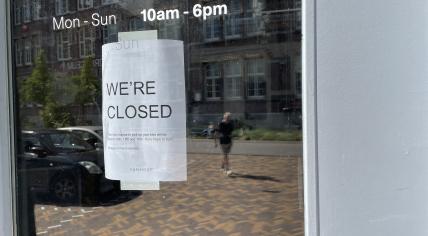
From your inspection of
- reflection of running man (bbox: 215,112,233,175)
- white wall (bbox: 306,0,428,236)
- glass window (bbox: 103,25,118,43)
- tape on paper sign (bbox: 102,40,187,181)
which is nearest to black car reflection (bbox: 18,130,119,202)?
tape on paper sign (bbox: 102,40,187,181)

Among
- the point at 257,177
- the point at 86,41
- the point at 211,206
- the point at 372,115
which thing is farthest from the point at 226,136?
the point at 86,41

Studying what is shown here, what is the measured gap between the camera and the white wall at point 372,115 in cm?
201

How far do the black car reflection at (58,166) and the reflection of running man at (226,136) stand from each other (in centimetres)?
84

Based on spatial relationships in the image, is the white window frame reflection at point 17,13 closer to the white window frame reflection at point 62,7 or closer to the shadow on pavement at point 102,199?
the white window frame reflection at point 62,7

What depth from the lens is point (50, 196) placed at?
10.1 feet

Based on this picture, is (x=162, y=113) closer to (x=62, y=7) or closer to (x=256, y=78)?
(x=256, y=78)

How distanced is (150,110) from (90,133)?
1.62ft

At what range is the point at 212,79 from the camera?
8.77ft

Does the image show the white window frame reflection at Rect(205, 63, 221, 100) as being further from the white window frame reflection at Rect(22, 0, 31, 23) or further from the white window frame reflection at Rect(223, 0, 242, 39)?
the white window frame reflection at Rect(22, 0, 31, 23)

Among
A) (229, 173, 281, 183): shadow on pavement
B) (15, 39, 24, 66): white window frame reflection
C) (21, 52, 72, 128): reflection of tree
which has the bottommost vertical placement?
(229, 173, 281, 183): shadow on pavement

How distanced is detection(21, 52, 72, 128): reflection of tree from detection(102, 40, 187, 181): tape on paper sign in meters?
0.48

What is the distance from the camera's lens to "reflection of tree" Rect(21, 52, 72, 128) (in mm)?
3004

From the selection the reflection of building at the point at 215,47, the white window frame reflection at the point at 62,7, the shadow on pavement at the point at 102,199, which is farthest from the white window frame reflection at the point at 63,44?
the shadow on pavement at the point at 102,199

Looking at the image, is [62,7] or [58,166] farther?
[58,166]
